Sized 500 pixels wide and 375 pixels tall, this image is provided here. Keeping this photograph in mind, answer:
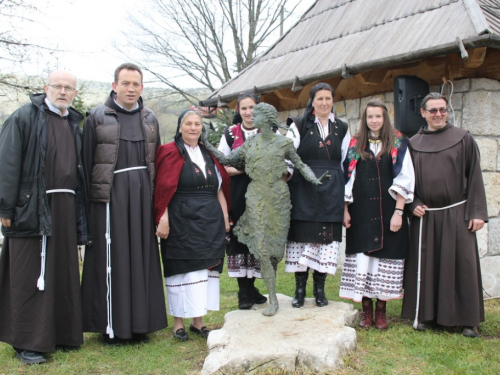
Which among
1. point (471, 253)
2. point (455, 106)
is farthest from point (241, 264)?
point (455, 106)

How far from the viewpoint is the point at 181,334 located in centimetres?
414

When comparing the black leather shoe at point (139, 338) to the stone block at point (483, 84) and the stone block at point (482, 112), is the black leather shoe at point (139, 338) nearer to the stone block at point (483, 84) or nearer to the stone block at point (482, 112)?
the stone block at point (482, 112)

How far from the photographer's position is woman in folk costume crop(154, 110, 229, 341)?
3969mm

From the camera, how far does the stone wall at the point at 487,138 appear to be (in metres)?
5.27

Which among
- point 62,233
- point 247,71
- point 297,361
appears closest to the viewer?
point 297,361

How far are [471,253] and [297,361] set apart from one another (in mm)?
1780

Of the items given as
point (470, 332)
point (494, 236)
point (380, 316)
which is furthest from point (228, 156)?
point (494, 236)

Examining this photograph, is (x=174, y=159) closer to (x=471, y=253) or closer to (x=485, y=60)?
(x=471, y=253)

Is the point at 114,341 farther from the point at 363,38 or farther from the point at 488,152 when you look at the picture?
the point at 363,38

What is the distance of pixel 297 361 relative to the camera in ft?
11.0

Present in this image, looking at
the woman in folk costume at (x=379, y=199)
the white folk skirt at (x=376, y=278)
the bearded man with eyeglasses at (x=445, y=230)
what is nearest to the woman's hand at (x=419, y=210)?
the bearded man with eyeglasses at (x=445, y=230)

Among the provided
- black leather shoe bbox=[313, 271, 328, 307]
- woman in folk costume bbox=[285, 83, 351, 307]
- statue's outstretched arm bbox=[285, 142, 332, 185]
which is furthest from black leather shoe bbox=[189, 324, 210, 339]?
statue's outstretched arm bbox=[285, 142, 332, 185]

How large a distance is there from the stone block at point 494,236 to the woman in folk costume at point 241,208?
2.71 metres

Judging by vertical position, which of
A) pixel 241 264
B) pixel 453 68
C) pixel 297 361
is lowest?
pixel 297 361
